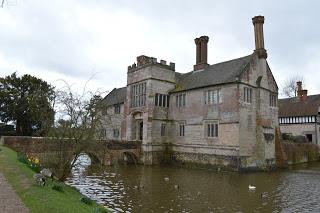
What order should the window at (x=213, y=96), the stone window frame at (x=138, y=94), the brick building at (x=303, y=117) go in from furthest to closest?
the brick building at (x=303, y=117) → the stone window frame at (x=138, y=94) → the window at (x=213, y=96)

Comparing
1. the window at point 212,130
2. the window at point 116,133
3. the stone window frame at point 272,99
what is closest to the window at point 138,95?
the window at point 116,133

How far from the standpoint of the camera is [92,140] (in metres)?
15.7

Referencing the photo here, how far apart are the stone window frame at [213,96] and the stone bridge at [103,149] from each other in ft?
28.0

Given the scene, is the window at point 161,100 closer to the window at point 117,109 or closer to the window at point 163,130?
the window at point 163,130

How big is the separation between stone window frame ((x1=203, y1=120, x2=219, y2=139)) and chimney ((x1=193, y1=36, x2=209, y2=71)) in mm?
8067

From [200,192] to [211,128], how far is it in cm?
1225

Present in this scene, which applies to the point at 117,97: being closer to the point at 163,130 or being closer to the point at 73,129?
the point at 163,130

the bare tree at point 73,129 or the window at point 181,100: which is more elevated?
the window at point 181,100

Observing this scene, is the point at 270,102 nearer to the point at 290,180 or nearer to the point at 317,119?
the point at 290,180

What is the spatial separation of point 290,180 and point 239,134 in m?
5.70

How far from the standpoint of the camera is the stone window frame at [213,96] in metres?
28.6

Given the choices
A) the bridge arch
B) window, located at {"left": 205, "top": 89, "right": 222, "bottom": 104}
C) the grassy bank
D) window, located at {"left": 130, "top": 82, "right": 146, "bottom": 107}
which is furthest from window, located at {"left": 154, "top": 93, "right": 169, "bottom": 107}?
the grassy bank

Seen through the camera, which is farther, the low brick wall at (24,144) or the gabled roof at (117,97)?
the gabled roof at (117,97)

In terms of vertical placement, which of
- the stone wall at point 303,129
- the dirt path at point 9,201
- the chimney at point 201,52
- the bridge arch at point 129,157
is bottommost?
the dirt path at point 9,201
